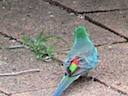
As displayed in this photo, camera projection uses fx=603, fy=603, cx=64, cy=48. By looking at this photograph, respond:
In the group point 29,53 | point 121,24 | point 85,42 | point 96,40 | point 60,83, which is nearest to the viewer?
point 60,83

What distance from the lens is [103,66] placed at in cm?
507

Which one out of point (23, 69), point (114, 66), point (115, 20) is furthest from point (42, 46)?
point (115, 20)

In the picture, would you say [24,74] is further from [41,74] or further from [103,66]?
[103,66]

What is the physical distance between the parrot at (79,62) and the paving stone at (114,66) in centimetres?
20

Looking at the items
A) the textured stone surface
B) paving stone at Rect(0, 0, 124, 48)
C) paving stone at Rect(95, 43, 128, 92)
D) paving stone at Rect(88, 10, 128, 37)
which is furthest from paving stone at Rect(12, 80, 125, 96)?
paving stone at Rect(88, 10, 128, 37)

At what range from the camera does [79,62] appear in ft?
15.1

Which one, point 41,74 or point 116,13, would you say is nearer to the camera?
point 41,74

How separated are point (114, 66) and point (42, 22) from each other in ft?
4.08

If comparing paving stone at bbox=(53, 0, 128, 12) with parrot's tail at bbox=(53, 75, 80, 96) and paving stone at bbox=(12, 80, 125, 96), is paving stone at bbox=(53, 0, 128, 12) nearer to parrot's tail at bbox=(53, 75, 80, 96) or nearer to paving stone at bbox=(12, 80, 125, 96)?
paving stone at bbox=(12, 80, 125, 96)

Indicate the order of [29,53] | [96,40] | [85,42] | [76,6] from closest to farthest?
[85,42] → [29,53] → [96,40] → [76,6]

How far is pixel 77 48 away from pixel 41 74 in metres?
0.37

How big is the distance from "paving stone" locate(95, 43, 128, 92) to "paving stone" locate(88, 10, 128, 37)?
1.41ft

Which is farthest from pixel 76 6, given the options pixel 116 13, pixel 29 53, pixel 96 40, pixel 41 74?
pixel 41 74

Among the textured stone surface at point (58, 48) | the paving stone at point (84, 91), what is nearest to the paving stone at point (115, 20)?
the textured stone surface at point (58, 48)
